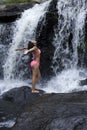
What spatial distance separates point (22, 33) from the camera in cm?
1873

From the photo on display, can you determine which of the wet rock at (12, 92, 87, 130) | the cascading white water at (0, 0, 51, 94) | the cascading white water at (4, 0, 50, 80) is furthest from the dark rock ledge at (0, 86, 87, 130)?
the cascading white water at (4, 0, 50, 80)

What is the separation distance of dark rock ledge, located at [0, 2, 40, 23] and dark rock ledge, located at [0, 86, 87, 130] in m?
6.46

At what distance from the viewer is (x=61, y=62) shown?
17.5m

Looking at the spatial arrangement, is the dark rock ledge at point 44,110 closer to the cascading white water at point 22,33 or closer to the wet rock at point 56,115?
the wet rock at point 56,115

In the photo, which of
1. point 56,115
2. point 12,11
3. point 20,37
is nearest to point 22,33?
point 20,37

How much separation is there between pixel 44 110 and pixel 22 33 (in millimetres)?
8811

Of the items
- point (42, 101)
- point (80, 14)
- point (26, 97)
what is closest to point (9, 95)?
point (26, 97)

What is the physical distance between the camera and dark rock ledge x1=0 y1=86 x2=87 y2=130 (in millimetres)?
9258

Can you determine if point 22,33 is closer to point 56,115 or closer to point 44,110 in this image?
point 44,110

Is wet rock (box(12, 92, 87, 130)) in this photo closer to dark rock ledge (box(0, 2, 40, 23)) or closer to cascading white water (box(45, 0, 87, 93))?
cascading white water (box(45, 0, 87, 93))

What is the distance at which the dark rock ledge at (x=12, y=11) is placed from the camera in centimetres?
1920

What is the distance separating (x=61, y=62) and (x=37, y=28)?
6.80ft

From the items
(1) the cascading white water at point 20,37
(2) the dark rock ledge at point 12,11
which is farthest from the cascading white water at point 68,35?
(2) the dark rock ledge at point 12,11

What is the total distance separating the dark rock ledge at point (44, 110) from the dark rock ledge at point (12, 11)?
6457 millimetres
